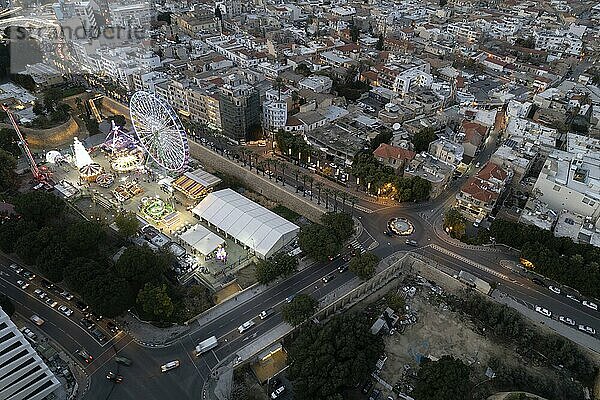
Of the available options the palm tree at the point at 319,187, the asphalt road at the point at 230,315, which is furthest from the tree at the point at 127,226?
the palm tree at the point at 319,187

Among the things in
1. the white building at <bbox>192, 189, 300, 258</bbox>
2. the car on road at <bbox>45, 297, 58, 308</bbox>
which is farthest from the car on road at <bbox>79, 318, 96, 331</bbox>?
the white building at <bbox>192, 189, 300, 258</bbox>

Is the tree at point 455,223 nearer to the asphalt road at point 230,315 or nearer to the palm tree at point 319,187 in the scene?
the asphalt road at point 230,315

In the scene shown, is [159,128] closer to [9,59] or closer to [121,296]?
[121,296]

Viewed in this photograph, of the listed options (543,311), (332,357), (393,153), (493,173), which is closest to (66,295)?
(332,357)

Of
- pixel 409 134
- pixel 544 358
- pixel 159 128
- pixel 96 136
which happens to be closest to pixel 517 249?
pixel 544 358

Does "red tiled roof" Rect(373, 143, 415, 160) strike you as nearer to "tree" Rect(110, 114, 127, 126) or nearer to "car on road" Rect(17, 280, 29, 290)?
"tree" Rect(110, 114, 127, 126)

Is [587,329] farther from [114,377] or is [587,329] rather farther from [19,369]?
[19,369]
